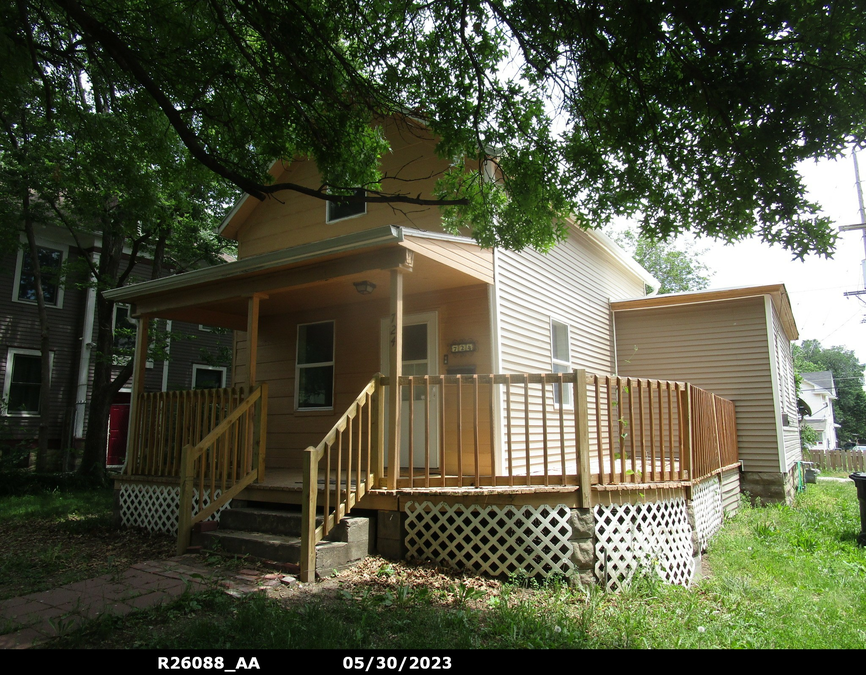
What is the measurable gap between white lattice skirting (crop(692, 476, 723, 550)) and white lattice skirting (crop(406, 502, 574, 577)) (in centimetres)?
231

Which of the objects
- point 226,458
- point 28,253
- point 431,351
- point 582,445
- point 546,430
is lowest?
point 226,458

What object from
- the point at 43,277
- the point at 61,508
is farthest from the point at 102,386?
the point at 43,277

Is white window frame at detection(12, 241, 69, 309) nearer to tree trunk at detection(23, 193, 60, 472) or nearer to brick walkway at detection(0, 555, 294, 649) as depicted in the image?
tree trunk at detection(23, 193, 60, 472)

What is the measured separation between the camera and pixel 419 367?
8266 mm

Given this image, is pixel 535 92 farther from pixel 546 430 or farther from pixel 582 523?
pixel 582 523

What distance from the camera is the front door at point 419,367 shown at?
7977 mm

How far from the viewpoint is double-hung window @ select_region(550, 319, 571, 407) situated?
956cm

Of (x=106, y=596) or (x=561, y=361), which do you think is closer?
(x=106, y=596)

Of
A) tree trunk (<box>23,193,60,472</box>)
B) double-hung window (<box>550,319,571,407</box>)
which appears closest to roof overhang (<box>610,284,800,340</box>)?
double-hung window (<box>550,319,571,407</box>)

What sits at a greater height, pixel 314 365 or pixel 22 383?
pixel 22 383

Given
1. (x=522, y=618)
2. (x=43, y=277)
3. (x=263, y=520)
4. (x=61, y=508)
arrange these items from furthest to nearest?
(x=43, y=277)
(x=61, y=508)
(x=263, y=520)
(x=522, y=618)

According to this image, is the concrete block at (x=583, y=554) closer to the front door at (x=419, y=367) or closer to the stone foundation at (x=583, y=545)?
the stone foundation at (x=583, y=545)

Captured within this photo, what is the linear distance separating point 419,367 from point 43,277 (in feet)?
44.2

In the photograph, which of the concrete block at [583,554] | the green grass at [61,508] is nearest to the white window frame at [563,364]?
the concrete block at [583,554]
